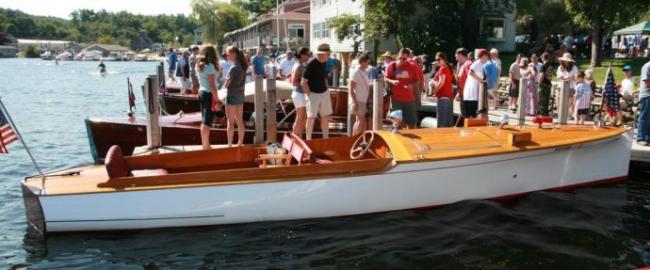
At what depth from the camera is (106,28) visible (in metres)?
185

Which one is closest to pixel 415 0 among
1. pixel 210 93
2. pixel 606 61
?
pixel 606 61

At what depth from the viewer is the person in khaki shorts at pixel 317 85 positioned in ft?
28.4

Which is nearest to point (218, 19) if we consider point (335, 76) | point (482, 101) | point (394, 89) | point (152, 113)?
point (335, 76)

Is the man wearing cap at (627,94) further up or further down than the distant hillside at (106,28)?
further down

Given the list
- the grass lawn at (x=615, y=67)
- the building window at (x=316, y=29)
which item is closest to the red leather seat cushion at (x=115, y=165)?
the grass lawn at (x=615, y=67)

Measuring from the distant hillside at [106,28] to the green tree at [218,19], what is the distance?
82.4m

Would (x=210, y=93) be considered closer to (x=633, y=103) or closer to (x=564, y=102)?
(x=564, y=102)

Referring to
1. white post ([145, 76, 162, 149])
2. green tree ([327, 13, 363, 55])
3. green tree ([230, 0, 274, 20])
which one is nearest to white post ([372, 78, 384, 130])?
white post ([145, 76, 162, 149])

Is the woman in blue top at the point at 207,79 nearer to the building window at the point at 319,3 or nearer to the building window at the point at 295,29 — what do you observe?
the building window at the point at 319,3

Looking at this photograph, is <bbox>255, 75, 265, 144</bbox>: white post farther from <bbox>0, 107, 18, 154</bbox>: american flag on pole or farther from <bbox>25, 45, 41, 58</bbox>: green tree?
<bbox>25, 45, 41, 58</bbox>: green tree

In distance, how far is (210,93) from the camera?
8797 mm

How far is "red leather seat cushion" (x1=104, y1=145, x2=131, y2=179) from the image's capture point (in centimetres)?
655

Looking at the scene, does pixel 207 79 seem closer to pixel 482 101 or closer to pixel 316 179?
pixel 316 179

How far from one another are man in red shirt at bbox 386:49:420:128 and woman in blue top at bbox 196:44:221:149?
2936mm
